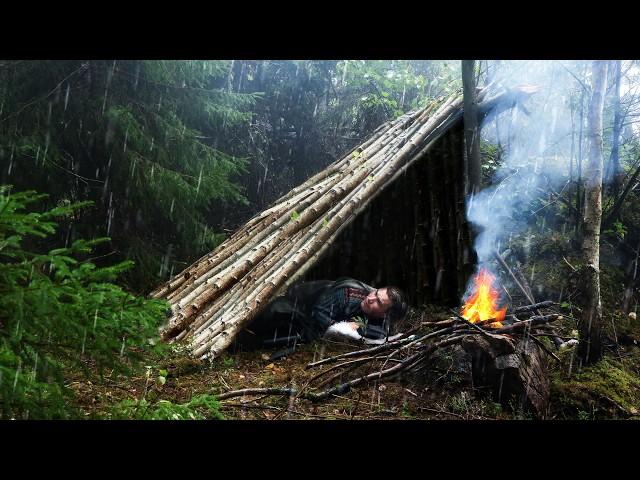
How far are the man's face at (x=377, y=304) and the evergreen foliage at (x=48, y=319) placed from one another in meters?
2.39

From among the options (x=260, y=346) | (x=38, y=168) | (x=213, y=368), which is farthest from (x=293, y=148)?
(x=213, y=368)

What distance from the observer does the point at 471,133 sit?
4895mm

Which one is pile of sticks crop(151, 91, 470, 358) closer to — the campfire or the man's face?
the man's face

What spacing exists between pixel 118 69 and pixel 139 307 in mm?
3854

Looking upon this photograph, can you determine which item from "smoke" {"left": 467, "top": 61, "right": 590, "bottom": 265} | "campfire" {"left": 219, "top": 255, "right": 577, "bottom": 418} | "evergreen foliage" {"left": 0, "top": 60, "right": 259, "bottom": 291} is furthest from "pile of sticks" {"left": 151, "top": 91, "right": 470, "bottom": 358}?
"smoke" {"left": 467, "top": 61, "right": 590, "bottom": 265}

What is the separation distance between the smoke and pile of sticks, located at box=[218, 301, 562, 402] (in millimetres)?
2250

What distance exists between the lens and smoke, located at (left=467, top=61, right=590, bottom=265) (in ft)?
17.8

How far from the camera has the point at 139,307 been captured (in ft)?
5.20

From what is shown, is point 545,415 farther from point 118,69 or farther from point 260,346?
point 118,69

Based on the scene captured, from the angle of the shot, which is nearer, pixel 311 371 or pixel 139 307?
pixel 139 307

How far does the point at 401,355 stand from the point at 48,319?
7.09 ft

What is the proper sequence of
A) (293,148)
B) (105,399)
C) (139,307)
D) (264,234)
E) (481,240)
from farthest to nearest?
(293,148) < (481,240) < (264,234) < (105,399) < (139,307)

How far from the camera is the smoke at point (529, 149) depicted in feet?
17.8

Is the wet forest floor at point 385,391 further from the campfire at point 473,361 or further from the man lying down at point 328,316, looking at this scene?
the man lying down at point 328,316
